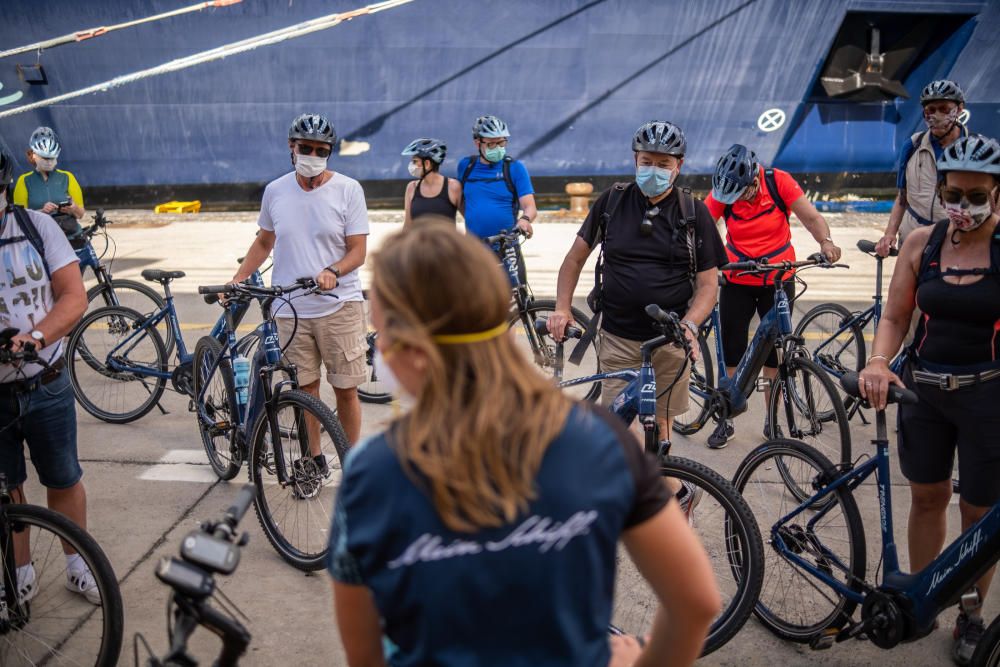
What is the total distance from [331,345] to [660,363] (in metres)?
1.78

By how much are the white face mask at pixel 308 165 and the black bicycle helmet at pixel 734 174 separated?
2.30 metres

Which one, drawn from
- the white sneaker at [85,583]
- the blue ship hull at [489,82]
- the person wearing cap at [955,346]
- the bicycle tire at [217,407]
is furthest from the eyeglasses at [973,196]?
the blue ship hull at [489,82]

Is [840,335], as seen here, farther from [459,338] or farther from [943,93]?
[459,338]

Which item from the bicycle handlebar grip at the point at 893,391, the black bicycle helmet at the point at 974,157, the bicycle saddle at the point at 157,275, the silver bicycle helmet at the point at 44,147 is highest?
the black bicycle helmet at the point at 974,157

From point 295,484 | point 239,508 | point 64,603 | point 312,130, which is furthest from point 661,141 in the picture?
point 64,603

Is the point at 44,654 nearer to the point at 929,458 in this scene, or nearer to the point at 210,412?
the point at 210,412

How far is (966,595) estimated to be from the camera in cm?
322

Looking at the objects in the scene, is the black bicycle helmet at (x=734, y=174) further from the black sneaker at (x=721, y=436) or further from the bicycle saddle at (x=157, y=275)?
the bicycle saddle at (x=157, y=275)

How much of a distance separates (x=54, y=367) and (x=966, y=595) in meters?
3.65

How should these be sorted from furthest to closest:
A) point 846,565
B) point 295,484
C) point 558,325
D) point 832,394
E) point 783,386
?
point 783,386 → point 832,394 → point 295,484 → point 558,325 → point 846,565

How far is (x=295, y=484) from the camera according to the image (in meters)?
4.33

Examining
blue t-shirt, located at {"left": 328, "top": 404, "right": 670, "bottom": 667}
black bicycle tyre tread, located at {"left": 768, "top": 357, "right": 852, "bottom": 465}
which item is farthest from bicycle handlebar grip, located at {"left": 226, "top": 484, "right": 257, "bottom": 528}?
black bicycle tyre tread, located at {"left": 768, "top": 357, "right": 852, "bottom": 465}

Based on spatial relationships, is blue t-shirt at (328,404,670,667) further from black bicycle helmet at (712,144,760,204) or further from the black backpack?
the black backpack

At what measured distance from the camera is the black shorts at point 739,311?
5.50m
